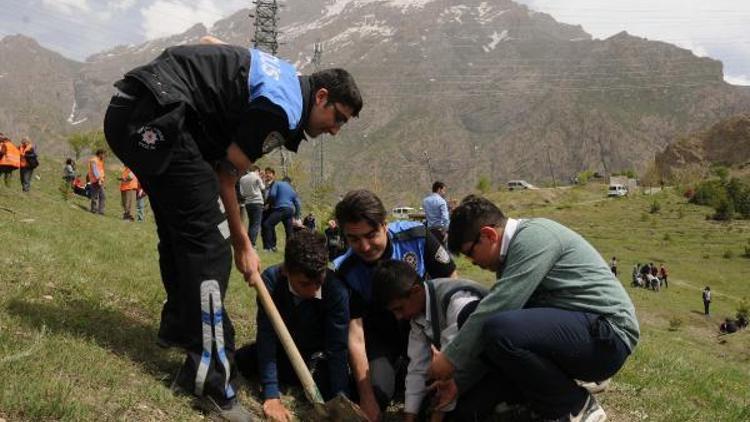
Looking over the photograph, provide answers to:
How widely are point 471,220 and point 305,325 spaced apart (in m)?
1.40

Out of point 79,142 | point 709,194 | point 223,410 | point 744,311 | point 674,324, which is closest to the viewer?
point 223,410

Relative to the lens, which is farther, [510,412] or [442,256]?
[442,256]

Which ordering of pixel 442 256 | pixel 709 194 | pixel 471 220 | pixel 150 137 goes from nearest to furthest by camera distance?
pixel 150 137, pixel 471 220, pixel 442 256, pixel 709 194

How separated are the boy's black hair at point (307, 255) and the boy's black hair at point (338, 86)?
2.72 feet

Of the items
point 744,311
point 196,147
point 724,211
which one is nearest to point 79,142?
point 744,311

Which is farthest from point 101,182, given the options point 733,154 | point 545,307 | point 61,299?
point 733,154

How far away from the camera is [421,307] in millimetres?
3943

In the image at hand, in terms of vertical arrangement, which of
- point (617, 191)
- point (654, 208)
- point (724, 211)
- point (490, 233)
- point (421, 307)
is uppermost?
point (490, 233)

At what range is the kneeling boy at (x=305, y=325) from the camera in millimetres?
3832

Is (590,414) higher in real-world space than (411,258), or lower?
lower

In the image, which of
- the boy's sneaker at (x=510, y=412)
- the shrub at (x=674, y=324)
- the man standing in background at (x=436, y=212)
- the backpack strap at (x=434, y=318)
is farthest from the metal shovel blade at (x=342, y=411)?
the shrub at (x=674, y=324)

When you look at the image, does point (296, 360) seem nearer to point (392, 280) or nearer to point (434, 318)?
point (392, 280)

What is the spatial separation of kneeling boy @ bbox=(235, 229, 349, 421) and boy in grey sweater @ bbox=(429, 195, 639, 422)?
2.52ft

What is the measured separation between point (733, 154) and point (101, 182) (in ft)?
396
